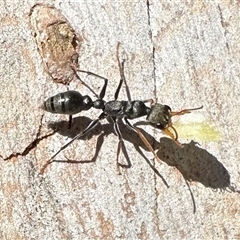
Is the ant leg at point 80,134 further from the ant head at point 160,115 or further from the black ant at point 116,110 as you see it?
the ant head at point 160,115

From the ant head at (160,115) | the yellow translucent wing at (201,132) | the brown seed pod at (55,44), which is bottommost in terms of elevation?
the yellow translucent wing at (201,132)

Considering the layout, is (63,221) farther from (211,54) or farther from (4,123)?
(211,54)

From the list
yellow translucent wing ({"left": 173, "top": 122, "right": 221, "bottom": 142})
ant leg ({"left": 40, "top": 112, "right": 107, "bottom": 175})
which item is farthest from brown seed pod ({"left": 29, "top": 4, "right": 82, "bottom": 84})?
yellow translucent wing ({"left": 173, "top": 122, "right": 221, "bottom": 142})

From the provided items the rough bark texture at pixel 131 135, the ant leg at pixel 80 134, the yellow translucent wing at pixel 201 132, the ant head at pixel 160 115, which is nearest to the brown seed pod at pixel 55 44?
the rough bark texture at pixel 131 135

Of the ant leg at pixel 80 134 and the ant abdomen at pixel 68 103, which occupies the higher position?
the ant abdomen at pixel 68 103

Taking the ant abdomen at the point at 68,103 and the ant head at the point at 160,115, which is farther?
the ant head at the point at 160,115

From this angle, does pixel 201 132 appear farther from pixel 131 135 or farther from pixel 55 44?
pixel 55 44

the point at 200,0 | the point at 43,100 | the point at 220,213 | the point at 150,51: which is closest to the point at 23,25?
the point at 43,100
